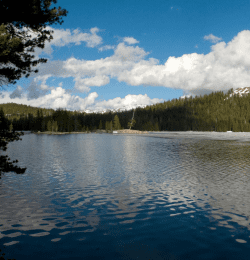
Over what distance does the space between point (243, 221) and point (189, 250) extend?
4319 mm

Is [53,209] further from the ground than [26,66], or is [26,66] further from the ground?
[26,66]

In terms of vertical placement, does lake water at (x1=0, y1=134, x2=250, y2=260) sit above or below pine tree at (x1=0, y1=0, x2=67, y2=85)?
below

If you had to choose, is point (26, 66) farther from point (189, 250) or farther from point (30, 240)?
point (189, 250)

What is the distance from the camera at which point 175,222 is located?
11695mm

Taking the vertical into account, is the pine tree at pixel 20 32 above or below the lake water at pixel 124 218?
above

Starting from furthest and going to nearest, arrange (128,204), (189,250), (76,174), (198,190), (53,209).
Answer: (76,174) → (198,190) → (128,204) → (53,209) → (189,250)

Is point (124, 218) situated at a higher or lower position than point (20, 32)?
lower

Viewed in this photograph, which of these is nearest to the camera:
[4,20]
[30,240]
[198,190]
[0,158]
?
[30,240]

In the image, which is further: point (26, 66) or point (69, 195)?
point (69, 195)

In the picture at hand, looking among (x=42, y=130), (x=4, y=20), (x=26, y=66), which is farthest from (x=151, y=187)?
(x=42, y=130)

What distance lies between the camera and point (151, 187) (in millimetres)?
18734

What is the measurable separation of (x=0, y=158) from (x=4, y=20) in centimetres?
681

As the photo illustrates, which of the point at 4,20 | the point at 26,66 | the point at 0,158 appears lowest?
the point at 0,158

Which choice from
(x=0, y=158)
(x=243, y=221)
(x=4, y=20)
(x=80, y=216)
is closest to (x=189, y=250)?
(x=243, y=221)
